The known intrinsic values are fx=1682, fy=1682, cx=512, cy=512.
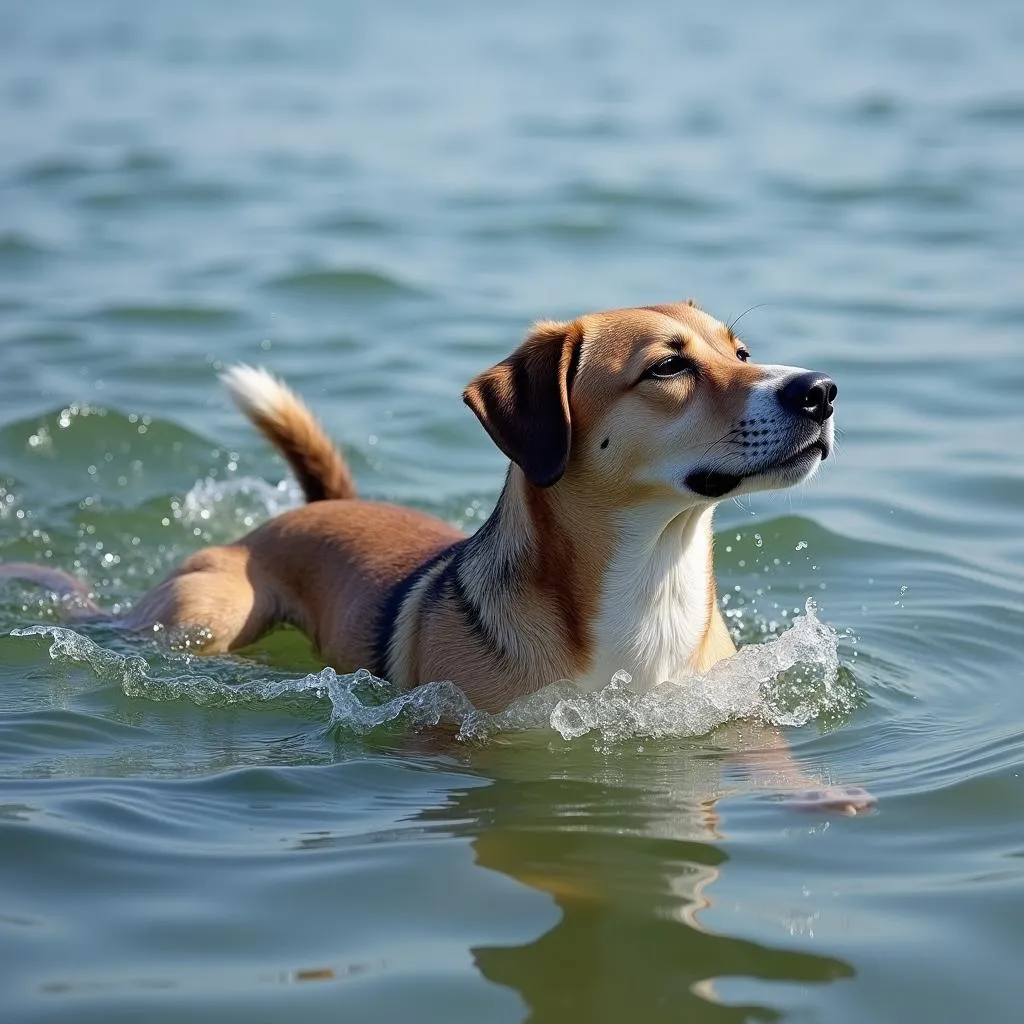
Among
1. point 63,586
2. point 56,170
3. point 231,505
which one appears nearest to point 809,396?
point 63,586

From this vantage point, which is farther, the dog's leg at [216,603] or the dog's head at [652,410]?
the dog's leg at [216,603]

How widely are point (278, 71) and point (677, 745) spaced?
19.5 metres

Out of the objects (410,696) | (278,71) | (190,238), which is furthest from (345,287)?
(278,71)

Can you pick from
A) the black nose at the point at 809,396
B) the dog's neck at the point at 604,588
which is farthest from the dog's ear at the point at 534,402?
the black nose at the point at 809,396

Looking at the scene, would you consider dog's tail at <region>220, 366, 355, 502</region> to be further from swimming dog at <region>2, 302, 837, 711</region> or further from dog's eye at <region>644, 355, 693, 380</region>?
dog's eye at <region>644, 355, 693, 380</region>

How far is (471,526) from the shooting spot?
8.80m

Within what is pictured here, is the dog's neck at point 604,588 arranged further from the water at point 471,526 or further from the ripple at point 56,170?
the ripple at point 56,170

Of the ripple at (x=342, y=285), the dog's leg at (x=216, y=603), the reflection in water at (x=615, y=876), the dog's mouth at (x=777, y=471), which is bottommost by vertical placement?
the reflection in water at (x=615, y=876)

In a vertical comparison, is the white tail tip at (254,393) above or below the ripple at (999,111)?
below

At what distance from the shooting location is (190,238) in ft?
48.4

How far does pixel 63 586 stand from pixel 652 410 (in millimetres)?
3316

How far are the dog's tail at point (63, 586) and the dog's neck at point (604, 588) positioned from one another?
2426 mm

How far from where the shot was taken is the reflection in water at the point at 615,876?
3.84 meters

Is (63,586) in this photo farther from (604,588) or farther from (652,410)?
(652,410)
